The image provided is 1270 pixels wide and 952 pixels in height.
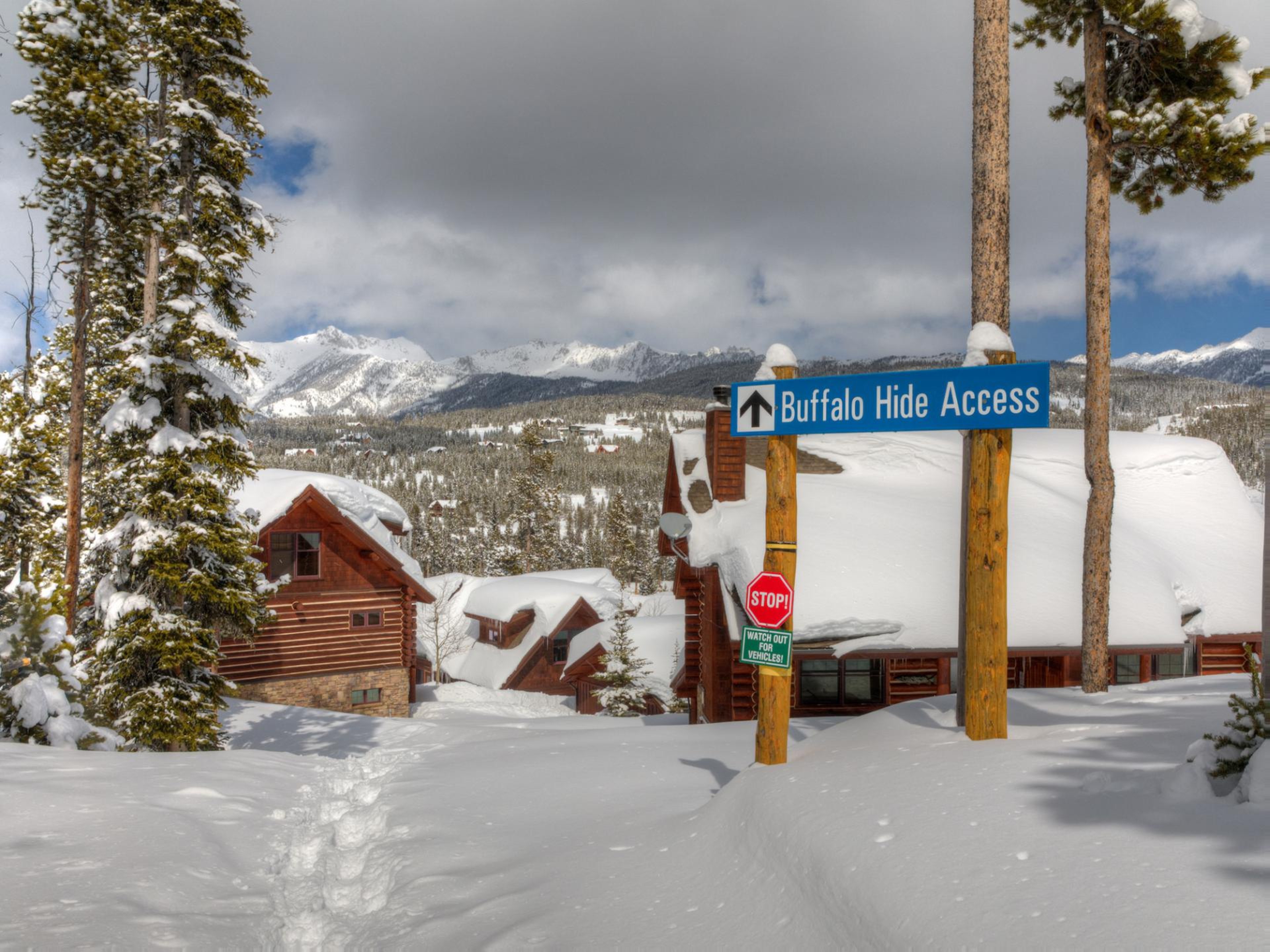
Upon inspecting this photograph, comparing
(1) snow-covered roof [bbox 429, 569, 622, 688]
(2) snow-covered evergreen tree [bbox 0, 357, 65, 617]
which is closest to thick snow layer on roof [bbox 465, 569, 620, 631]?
(1) snow-covered roof [bbox 429, 569, 622, 688]

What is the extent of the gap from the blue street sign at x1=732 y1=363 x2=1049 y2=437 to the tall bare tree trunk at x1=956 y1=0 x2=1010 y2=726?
203 cm

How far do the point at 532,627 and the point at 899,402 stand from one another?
42614 millimetres

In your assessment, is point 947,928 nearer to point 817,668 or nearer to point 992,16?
point 992,16

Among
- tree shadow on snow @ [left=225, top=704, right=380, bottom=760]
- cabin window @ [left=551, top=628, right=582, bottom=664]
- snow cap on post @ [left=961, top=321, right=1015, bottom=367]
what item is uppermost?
snow cap on post @ [left=961, top=321, right=1015, bottom=367]

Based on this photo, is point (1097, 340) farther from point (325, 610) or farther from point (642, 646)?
point (642, 646)

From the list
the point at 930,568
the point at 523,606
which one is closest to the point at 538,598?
the point at 523,606

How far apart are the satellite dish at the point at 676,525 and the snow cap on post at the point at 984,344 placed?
10111 millimetres

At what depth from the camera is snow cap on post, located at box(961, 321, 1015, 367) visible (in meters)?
6.12

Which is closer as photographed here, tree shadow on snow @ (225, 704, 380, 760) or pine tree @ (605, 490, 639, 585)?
tree shadow on snow @ (225, 704, 380, 760)

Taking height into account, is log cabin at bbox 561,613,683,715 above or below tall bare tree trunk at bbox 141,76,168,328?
below

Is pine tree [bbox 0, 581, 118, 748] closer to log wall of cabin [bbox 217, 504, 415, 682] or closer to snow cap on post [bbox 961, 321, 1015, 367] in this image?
snow cap on post [bbox 961, 321, 1015, 367]

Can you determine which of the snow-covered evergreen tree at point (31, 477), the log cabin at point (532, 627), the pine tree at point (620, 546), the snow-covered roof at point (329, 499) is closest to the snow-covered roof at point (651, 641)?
the log cabin at point (532, 627)

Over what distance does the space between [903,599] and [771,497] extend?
796 centimetres

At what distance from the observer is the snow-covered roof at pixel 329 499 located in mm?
23719
